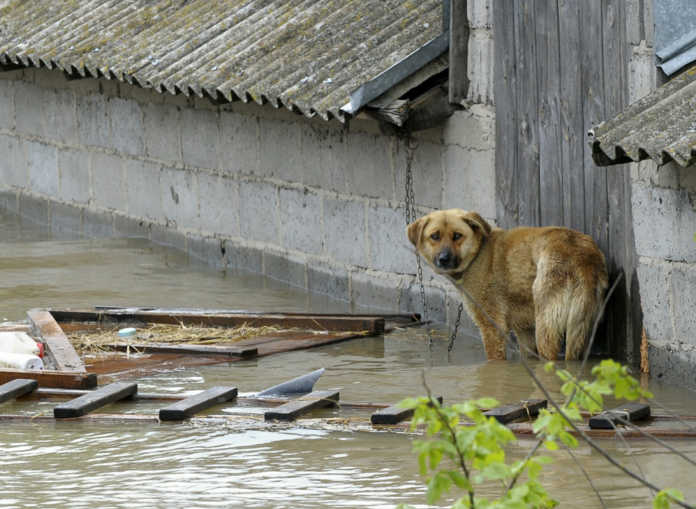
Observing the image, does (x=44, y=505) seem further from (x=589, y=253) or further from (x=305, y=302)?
(x=305, y=302)

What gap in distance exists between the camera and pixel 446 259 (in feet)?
27.7

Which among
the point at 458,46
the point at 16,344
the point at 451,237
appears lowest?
the point at 16,344

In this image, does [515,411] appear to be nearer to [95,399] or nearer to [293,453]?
[293,453]

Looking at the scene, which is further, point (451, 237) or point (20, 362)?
point (451, 237)

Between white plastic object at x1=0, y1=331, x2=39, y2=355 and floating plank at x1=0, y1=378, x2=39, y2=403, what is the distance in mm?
779

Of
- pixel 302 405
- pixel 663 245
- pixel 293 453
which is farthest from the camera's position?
pixel 663 245

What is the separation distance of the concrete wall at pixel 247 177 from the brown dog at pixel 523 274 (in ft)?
2.79

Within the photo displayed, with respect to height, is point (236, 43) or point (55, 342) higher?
point (236, 43)

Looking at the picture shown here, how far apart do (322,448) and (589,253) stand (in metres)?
2.48

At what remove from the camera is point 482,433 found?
11.0ft

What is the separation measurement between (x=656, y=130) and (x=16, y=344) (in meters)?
3.88

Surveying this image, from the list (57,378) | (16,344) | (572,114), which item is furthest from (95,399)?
(572,114)

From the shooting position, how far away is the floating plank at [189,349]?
28.5ft

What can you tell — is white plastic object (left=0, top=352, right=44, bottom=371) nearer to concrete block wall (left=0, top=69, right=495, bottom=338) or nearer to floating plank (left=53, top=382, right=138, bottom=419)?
floating plank (left=53, top=382, right=138, bottom=419)
